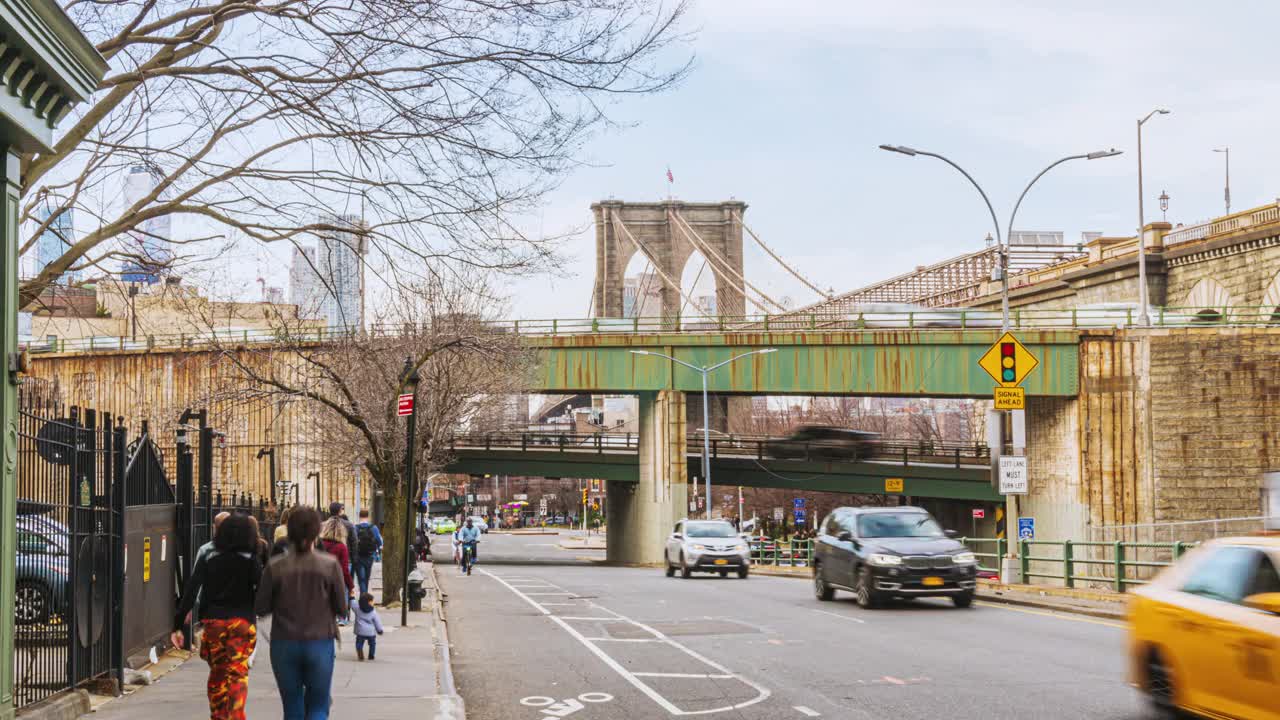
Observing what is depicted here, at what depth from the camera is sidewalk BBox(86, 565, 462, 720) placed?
11625 millimetres

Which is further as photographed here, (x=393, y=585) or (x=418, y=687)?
(x=393, y=585)

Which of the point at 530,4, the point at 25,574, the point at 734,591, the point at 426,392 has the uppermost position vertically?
the point at 530,4

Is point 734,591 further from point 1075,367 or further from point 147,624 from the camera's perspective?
point 1075,367

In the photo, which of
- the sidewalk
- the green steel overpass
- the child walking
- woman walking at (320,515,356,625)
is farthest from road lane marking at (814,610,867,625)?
the green steel overpass

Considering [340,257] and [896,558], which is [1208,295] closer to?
Result: [896,558]

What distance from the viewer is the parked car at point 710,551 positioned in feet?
119

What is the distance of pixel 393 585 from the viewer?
24.5 metres

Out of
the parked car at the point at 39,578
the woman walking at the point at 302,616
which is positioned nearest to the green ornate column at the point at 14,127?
the parked car at the point at 39,578

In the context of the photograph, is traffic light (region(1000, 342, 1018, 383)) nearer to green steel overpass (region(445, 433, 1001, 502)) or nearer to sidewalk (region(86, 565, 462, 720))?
sidewalk (region(86, 565, 462, 720))

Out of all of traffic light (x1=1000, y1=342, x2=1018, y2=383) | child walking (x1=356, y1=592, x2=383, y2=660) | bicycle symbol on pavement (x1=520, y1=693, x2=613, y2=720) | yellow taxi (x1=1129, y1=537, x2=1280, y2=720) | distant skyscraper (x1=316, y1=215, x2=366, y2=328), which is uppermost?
distant skyscraper (x1=316, y1=215, x2=366, y2=328)

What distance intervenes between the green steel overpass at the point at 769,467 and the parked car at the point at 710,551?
18812mm

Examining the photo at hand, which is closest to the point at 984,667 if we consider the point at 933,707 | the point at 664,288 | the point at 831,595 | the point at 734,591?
the point at 933,707

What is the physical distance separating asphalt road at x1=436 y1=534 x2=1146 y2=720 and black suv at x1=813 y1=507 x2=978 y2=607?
0.41m

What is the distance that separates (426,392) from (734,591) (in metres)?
12.1
